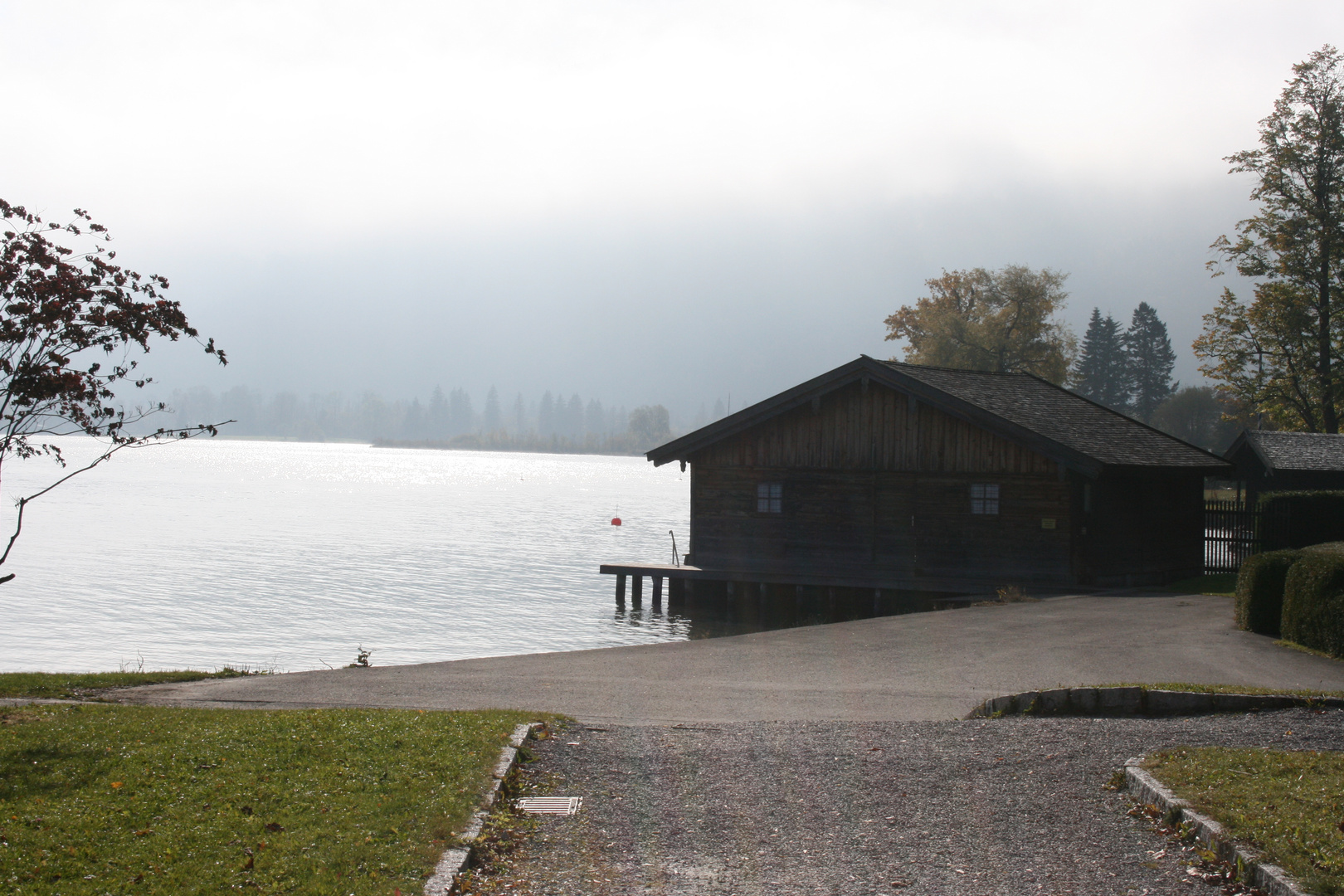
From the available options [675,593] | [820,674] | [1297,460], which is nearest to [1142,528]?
[675,593]

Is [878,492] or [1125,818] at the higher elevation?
[878,492]

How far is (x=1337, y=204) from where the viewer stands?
50.1 meters

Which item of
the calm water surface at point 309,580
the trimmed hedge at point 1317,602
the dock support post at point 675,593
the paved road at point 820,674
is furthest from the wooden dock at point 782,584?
the trimmed hedge at point 1317,602

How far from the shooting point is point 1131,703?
12594 mm

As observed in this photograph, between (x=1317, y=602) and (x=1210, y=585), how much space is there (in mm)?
12490

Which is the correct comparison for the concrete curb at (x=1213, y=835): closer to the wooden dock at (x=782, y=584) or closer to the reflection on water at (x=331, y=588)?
the reflection on water at (x=331, y=588)

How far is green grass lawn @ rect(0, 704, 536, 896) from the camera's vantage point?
6742mm

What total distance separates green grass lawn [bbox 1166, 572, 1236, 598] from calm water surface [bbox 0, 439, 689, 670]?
13312 mm

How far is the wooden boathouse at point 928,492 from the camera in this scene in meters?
27.7

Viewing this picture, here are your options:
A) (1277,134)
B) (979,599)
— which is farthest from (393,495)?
(979,599)

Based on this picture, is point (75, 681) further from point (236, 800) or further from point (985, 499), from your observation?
point (985, 499)

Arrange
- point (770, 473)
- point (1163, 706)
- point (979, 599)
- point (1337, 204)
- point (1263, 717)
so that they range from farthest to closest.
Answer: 1. point (1337, 204)
2. point (770, 473)
3. point (979, 599)
4. point (1163, 706)
5. point (1263, 717)

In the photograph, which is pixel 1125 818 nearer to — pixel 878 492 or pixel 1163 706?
pixel 1163 706

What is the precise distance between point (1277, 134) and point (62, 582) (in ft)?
187
